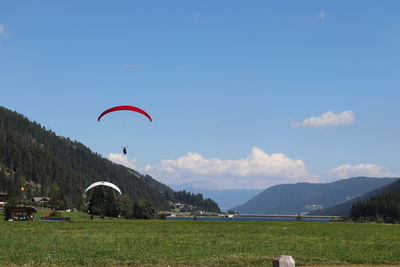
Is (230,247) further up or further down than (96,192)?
further down

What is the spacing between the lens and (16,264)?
92.3 ft

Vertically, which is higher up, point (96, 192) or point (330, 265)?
point (96, 192)

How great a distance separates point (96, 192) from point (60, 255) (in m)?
112

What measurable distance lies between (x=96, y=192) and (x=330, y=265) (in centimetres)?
11787

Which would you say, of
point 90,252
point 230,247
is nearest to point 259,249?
point 230,247

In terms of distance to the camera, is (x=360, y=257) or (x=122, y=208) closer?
(x=360, y=257)

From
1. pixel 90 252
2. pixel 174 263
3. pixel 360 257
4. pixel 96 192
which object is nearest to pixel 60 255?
pixel 90 252

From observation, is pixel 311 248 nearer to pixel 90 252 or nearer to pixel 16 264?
pixel 90 252

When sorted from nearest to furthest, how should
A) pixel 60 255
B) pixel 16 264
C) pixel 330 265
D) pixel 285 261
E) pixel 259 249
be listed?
Answer: pixel 285 261
pixel 16 264
pixel 330 265
pixel 60 255
pixel 259 249

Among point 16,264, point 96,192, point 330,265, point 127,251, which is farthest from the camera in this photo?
point 96,192

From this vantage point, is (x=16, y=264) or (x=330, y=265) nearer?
(x=16, y=264)

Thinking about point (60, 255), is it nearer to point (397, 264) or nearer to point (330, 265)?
point (330, 265)

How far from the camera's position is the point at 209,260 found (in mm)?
30484

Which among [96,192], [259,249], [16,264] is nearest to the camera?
[16,264]
